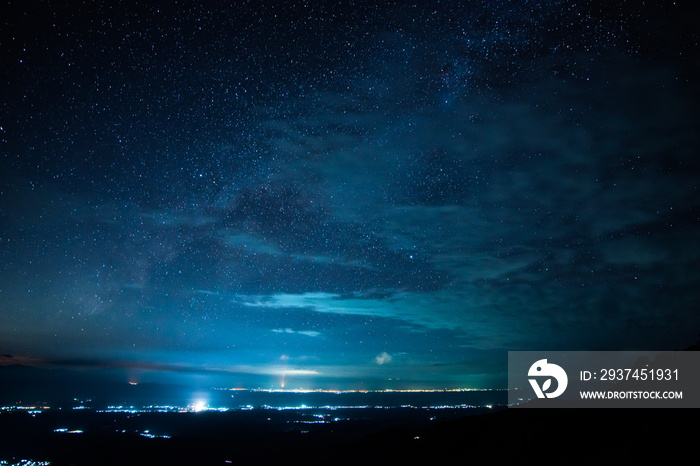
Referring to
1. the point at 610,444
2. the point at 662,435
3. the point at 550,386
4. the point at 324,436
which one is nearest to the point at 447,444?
the point at 550,386

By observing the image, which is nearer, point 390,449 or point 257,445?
point 390,449

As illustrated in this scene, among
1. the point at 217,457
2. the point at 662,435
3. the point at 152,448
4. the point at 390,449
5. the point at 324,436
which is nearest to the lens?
the point at 662,435

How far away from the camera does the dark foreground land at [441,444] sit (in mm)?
17281

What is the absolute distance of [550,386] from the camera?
86.8 feet

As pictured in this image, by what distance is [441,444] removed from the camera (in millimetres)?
35188

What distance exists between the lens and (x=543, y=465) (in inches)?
868

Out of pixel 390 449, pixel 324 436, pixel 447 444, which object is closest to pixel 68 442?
pixel 324 436

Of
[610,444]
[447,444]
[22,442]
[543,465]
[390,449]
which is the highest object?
[610,444]

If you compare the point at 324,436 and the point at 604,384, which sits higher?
the point at 604,384

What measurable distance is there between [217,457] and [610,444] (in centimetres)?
5951

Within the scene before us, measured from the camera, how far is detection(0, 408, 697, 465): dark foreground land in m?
17.3

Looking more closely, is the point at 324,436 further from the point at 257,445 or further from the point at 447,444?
the point at 447,444

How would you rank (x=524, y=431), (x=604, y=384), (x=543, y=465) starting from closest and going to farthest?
(x=543, y=465) → (x=524, y=431) → (x=604, y=384)

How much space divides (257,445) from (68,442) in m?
48.9
